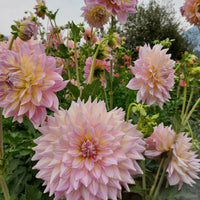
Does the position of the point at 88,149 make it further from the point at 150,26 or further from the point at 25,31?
the point at 150,26

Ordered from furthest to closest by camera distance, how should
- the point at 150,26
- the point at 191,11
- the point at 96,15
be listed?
the point at 150,26 < the point at 191,11 < the point at 96,15

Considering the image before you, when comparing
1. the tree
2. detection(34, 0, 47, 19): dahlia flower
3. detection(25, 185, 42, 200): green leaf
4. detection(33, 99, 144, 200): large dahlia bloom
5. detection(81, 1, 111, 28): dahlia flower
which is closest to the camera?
detection(33, 99, 144, 200): large dahlia bloom

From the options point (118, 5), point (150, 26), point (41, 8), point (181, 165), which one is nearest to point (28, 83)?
point (118, 5)

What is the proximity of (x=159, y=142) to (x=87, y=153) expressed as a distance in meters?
0.27

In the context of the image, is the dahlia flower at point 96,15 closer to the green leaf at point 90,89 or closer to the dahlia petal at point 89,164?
the green leaf at point 90,89

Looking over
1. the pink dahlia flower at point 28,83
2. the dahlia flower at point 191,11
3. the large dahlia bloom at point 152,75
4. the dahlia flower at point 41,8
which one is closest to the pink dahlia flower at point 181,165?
the large dahlia bloom at point 152,75

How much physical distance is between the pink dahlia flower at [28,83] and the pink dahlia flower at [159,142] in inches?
14.3

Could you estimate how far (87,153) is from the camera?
0.52 metres

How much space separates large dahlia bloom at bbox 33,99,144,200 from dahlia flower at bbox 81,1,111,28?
49cm

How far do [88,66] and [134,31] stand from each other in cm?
1117

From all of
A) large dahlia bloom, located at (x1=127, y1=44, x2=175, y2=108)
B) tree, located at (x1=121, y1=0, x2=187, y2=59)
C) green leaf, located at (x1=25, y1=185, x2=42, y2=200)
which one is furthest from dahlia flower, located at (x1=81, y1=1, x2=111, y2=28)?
tree, located at (x1=121, y1=0, x2=187, y2=59)

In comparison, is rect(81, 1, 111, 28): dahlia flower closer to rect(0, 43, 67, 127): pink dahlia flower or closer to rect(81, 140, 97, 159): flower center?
rect(0, 43, 67, 127): pink dahlia flower

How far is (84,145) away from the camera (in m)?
0.52

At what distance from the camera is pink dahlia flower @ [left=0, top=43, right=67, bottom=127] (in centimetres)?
49
